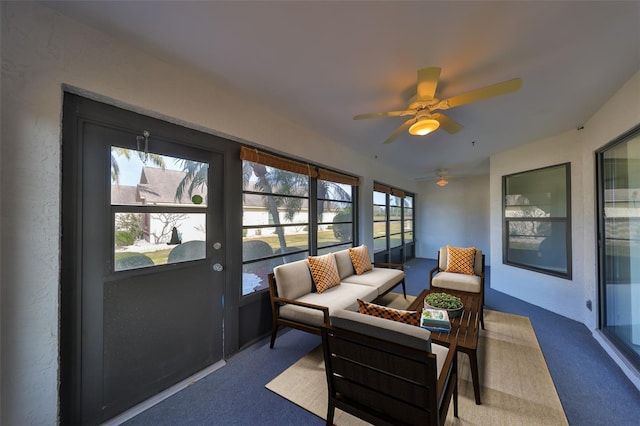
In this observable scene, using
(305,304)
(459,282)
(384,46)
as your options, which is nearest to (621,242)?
(459,282)

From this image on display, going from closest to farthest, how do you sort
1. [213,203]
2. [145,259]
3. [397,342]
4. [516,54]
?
[397,342], [516,54], [145,259], [213,203]

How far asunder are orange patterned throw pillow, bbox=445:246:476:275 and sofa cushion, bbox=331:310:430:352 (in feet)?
9.63

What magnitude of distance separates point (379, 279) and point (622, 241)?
250 cm

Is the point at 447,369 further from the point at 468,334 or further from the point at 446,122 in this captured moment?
the point at 446,122

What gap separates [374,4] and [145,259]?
7.64ft

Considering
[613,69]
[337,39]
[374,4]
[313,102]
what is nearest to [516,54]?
[613,69]

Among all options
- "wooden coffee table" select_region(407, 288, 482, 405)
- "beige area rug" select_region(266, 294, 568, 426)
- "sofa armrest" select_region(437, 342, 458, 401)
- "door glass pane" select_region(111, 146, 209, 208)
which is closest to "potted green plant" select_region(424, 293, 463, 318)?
"wooden coffee table" select_region(407, 288, 482, 405)

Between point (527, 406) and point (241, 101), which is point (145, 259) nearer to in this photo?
point (241, 101)

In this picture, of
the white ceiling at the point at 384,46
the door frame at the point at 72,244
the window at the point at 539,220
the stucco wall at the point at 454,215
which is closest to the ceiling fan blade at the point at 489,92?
the white ceiling at the point at 384,46

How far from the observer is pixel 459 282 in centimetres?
328

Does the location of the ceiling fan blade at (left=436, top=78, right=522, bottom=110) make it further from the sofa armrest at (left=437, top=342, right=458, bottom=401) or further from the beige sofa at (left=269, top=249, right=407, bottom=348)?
the beige sofa at (left=269, top=249, right=407, bottom=348)

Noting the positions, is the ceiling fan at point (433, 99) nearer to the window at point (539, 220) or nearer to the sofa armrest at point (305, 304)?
the sofa armrest at point (305, 304)

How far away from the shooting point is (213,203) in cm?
230

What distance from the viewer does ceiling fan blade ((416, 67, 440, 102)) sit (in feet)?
5.32
